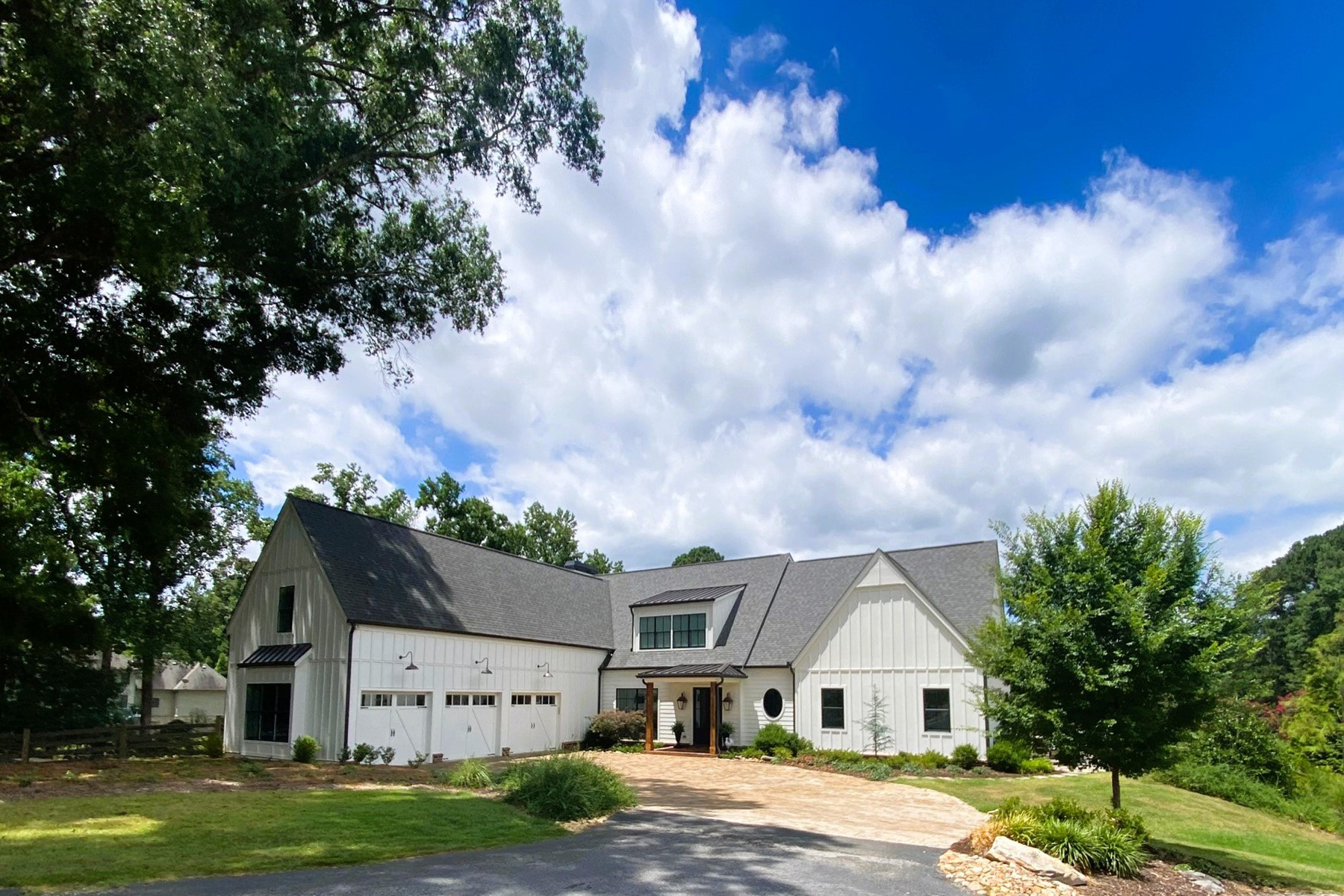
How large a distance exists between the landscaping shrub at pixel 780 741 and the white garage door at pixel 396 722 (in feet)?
33.6

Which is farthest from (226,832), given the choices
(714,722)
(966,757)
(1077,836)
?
(966,757)

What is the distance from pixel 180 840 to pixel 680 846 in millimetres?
6413

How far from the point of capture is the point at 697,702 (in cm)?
3023

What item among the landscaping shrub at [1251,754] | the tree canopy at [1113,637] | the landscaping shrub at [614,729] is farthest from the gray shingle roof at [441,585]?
the landscaping shrub at [1251,754]

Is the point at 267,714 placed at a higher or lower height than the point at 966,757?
higher

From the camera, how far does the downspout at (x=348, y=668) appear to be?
21922mm

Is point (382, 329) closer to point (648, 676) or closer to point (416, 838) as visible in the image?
point (416, 838)

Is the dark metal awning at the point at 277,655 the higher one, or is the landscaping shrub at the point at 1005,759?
the dark metal awning at the point at 277,655

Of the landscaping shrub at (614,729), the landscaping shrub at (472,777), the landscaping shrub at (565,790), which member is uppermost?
the landscaping shrub at (565,790)

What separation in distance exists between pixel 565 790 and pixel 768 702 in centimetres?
1568

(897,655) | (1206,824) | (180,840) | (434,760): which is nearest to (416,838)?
(180,840)

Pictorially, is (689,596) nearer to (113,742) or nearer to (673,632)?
(673,632)

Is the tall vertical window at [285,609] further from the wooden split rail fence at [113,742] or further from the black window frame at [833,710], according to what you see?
the black window frame at [833,710]

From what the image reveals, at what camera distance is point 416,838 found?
11.5 metres
